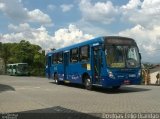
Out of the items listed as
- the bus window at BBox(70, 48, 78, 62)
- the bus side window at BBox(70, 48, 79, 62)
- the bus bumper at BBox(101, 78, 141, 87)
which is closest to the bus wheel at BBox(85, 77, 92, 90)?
the bus bumper at BBox(101, 78, 141, 87)

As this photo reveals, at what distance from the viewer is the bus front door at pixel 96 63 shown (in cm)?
2252

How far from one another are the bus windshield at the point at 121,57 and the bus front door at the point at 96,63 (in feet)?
2.61

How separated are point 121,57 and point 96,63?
1.79 meters

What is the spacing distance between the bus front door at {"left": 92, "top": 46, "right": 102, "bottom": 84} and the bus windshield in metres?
0.79

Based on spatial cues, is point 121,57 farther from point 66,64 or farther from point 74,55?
point 66,64

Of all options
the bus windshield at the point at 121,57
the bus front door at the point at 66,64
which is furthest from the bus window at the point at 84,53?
the bus front door at the point at 66,64

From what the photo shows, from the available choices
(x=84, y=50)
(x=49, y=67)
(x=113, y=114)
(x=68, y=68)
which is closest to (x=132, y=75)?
(x=84, y=50)

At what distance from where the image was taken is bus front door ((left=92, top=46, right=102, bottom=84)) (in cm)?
2252

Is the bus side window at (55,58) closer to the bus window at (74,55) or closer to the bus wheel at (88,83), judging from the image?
the bus window at (74,55)

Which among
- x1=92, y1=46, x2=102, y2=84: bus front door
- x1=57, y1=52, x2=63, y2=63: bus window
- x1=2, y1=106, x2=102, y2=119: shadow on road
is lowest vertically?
x1=2, y1=106, x2=102, y2=119: shadow on road

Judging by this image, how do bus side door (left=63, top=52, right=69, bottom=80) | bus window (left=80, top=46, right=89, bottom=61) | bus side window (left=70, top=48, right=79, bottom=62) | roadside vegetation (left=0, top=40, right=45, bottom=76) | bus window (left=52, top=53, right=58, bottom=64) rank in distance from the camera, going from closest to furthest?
bus window (left=80, top=46, right=89, bottom=61) → bus side window (left=70, top=48, right=79, bottom=62) → bus side door (left=63, top=52, right=69, bottom=80) → bus window (left=52, top=53, right=58, bottom=64) → roadside vegetation (left=0, top=40, right=45, bottom=76)

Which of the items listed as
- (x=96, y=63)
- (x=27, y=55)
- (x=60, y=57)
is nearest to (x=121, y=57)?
(x=96, y=63)

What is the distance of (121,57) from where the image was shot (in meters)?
21.9

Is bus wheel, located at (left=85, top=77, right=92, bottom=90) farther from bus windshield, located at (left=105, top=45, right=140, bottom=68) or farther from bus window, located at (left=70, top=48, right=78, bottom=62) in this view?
bus windshield, located at (left=105, top=45, right=140, bottom=68)
